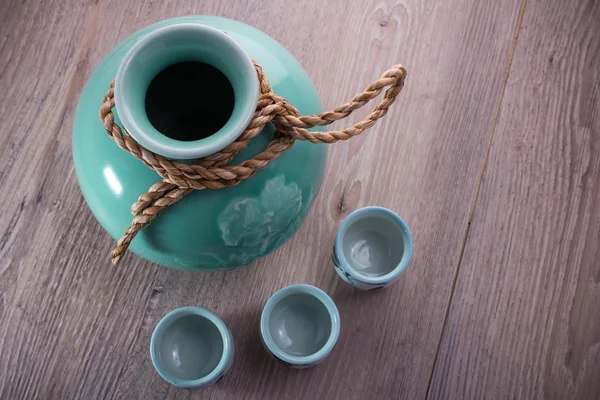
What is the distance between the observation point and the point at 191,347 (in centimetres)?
69

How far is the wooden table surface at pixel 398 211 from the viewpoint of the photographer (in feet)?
2.38

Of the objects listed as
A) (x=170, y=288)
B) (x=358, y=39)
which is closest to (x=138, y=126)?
(x=170, y=288)

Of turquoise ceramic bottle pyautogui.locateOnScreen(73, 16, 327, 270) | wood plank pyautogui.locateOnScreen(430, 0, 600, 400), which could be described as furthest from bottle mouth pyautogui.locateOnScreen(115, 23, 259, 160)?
wood plank pyautogui.locateOnScreen(430, 0, 600, 400)

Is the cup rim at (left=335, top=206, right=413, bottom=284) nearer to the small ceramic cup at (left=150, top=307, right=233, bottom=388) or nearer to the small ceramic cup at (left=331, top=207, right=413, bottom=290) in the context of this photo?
the small ceramic cup at (left=331, top=207, right=413, bottom=290)

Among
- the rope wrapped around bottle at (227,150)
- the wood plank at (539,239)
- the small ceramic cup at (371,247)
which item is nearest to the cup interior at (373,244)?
the small ceramic cup at (371,247)

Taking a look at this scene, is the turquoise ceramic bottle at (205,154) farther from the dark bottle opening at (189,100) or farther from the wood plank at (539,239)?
the wood plank at (539,239)

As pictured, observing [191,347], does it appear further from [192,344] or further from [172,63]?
[172,63]

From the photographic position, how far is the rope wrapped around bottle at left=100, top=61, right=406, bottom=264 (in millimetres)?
439

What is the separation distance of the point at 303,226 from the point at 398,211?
142 millimetres

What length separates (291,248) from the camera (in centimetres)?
75

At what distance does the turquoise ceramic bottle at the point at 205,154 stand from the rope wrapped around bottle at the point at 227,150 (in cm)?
1

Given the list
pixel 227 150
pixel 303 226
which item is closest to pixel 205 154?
pixel 227 150

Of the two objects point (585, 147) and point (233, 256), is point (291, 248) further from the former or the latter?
point (585, 147)

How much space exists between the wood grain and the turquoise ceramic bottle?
21cm
